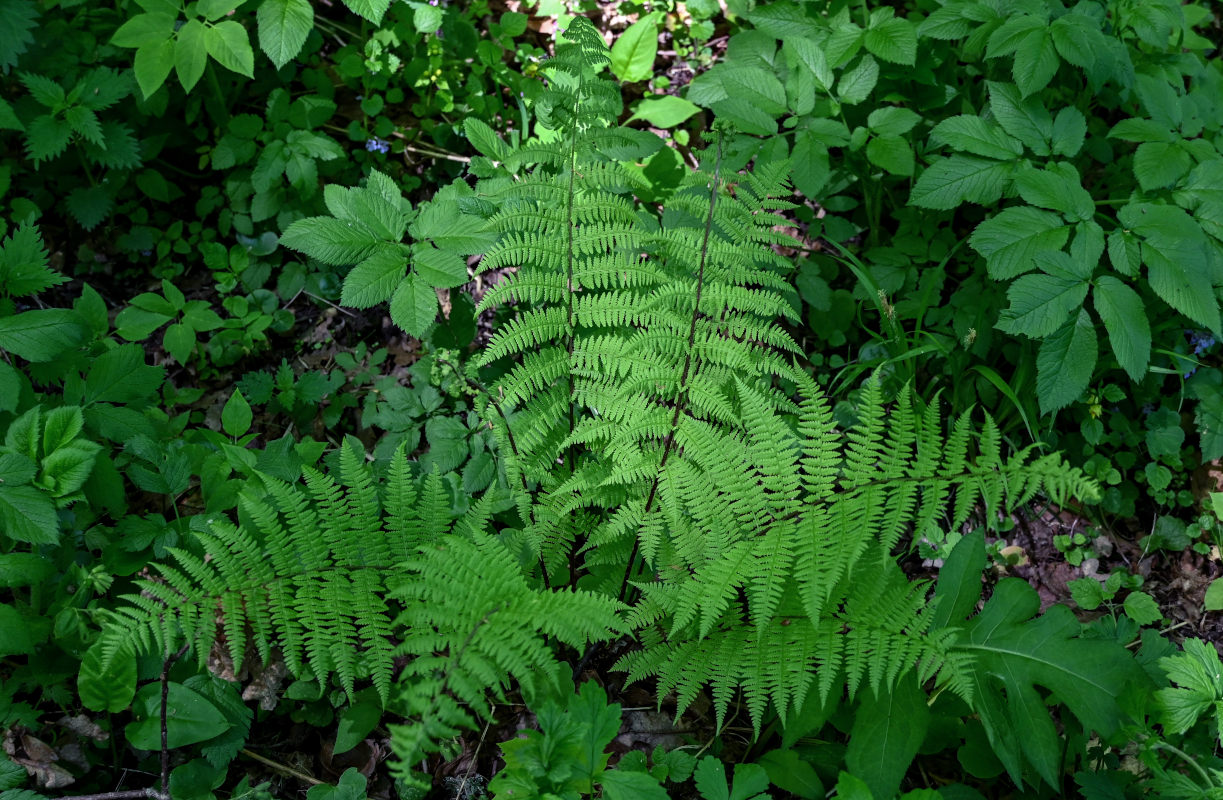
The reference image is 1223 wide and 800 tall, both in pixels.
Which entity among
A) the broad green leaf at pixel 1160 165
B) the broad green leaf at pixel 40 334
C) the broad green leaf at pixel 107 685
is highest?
the broad green leaf at pixel 1160 165

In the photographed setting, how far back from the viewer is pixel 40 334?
267 cm

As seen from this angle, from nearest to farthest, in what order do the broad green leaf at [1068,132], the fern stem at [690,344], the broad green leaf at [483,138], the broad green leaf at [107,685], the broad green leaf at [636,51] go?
the broad green leaf at [107,685] → the fern stem at [690,344] → the broad green leaf at [1068,132] → the broad green leaf at [483,138] → the broad green leaf at [636,51]

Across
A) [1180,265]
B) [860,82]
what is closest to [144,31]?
[860,82]

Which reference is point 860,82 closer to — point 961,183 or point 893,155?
point 893,155

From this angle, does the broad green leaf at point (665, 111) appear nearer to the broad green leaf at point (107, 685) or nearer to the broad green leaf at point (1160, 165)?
the broad green leaf at point (1160, 165)

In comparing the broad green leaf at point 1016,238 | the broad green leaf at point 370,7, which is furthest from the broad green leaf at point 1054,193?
the broad green leaf at point 370,7

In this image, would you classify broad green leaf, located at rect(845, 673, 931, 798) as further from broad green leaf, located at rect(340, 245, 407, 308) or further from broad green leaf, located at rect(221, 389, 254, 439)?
broad green leaf, located at rect(221, 389, 254, 439)

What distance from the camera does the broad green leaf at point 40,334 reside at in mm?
2637

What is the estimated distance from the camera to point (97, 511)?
2.84 metres

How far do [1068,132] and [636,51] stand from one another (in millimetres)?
1980

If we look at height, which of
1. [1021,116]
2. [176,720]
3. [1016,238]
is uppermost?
[1021,116]

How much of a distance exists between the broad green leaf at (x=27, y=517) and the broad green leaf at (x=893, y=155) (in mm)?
3069

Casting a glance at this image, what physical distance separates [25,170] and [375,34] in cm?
171

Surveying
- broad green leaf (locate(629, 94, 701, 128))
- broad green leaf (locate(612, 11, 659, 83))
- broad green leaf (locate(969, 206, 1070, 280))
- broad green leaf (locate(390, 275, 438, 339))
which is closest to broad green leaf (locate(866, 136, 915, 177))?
broad green leaf (locate(969, 206, 1070, 280))
